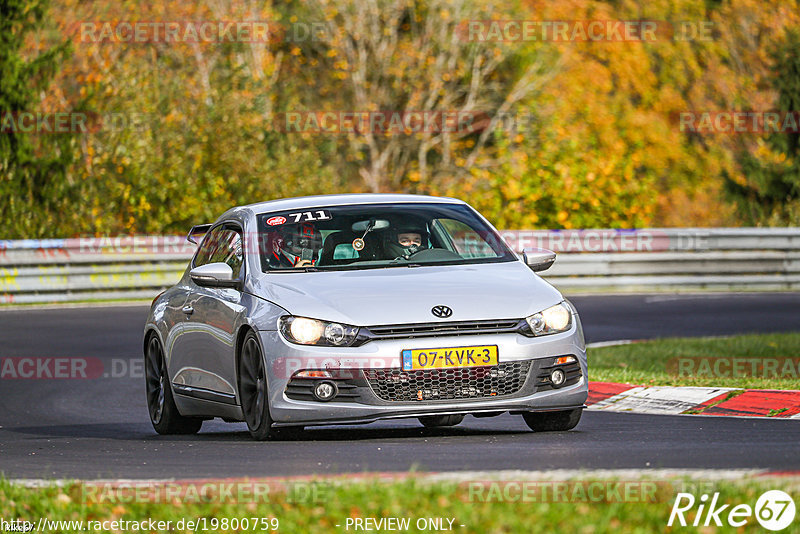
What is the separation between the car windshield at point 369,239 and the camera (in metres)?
10.5

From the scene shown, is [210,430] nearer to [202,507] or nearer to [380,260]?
[380,260]

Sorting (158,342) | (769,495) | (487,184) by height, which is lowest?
(487,184)

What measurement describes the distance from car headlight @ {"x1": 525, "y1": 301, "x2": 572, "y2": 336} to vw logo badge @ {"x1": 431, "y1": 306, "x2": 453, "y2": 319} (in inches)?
19.9

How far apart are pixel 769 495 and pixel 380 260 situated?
4.48m

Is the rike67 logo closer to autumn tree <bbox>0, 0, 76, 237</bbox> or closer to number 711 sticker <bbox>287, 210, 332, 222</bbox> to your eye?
number 711 sticker <bbox>287, 210, 332, 222</bbox>

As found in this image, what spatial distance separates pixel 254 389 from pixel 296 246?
114cm

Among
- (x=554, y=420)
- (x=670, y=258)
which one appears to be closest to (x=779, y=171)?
(x=670, y=258)

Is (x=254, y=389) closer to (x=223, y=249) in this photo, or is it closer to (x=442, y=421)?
(x=223, y=249)

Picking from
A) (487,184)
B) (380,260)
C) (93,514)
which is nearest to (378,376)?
(380,260)

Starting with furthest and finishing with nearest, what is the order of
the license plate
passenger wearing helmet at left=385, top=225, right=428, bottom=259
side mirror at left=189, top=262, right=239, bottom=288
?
passenger wearing helmet at left=385, top=225, right=428, bottom=259 → side mirror at left=189, top=262, right=239, bottom=288 → the license plate

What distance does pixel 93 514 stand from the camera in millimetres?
6809

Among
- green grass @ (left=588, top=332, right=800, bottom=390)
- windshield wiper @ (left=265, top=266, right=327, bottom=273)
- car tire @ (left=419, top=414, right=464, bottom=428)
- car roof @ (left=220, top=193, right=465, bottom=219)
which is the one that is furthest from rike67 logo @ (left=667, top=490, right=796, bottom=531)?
green grass @ (left=588, top=332, right=800, bottom=390)

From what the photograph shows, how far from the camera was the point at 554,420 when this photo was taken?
402 inches

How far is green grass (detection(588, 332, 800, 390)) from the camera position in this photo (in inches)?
522
